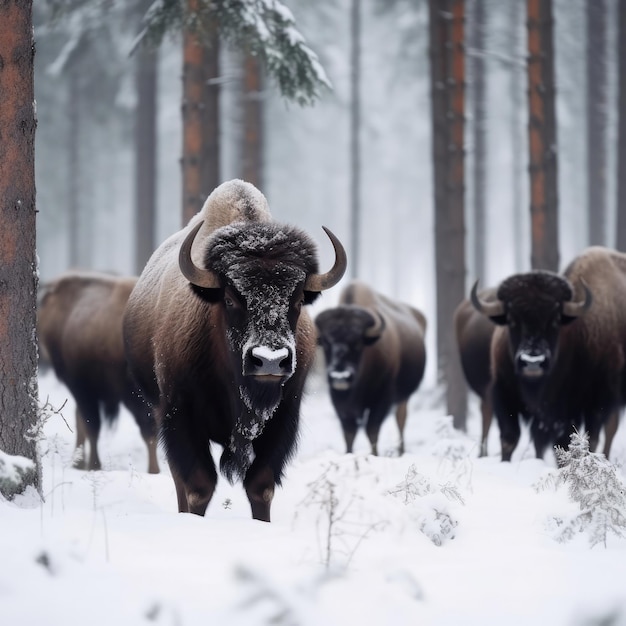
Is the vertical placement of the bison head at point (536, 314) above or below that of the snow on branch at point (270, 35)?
below

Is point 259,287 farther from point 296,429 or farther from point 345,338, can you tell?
point 345,338

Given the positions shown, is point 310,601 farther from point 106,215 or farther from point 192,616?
point 106,215

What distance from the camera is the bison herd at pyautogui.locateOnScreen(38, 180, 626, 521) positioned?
5273 millimetres

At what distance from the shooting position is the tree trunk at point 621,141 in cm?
1614

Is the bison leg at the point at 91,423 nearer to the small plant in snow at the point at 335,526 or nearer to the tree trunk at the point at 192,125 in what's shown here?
the tree trunk at the point at 192,125

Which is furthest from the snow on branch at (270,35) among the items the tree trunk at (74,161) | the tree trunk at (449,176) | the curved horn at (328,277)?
the tree trunk at (74,161)

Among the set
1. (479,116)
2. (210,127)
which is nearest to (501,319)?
(210,127)

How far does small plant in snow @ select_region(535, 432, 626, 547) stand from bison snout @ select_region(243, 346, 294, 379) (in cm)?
176

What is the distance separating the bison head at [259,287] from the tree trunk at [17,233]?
93 cm

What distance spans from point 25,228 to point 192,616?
2.67 metres

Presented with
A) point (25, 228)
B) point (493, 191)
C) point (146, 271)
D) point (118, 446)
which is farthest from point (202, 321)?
point (493, 191)

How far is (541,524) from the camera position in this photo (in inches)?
210

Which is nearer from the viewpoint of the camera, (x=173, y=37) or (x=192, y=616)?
(x=192, y=616)

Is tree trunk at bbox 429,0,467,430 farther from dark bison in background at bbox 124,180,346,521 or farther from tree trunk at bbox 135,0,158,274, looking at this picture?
tree trunk at bbox 135,0,158,274
